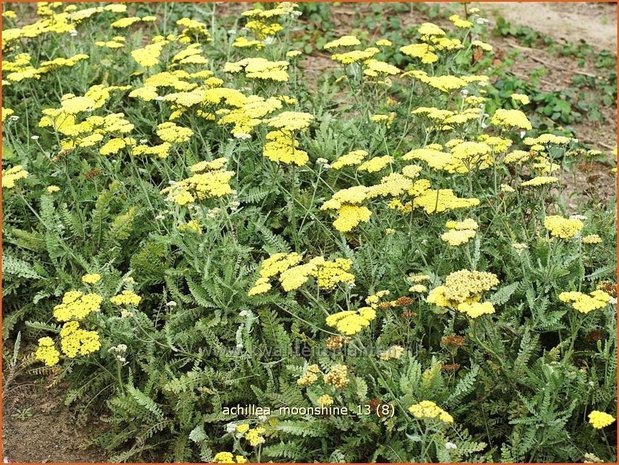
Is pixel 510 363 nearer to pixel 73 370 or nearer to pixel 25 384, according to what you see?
pixel 73 370

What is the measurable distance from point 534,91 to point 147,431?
6248 mm

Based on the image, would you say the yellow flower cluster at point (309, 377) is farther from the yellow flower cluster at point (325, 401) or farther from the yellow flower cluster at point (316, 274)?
the yellow flower cluster at point (316, 274)

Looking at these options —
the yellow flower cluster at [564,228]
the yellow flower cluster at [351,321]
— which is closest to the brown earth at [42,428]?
the yellow flower cluster at [351,321]

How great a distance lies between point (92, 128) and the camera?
19.9 ft

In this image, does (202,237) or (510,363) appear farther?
(202,237)

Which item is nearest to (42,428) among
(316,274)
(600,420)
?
(316,274)

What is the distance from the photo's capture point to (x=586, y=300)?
4262 millimetres

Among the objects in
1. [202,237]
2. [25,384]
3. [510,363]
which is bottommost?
[25,384]

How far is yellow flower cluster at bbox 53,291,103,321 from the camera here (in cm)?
444

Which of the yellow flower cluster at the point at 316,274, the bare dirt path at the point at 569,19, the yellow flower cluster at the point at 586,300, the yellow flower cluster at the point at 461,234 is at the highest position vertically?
the yellow flower cluster at the point at 461,234

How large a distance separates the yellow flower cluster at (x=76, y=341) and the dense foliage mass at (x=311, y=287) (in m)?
0.01

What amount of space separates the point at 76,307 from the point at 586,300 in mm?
2885

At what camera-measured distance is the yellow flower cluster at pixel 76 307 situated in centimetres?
444

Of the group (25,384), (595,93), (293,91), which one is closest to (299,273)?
(25,384)
